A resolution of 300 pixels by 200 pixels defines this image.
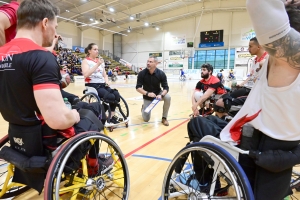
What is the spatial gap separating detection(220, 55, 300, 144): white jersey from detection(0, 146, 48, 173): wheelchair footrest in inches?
36.2

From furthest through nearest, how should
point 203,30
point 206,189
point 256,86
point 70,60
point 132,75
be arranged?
point 132,75
point 203,30
point 70,60
point 206,189
point 256,86

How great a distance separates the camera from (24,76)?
877 millimetres

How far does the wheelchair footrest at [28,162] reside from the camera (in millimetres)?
918

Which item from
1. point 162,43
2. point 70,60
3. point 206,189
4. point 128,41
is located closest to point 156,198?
point 206,189

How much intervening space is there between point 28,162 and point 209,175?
98 cm

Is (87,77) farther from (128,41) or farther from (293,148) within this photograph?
(128,41)

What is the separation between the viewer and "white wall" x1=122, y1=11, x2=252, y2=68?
16922 millimetres

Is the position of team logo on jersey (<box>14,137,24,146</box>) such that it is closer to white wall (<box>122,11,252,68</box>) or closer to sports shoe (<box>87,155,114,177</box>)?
sports shoe (<box>87,155,114,177</box>)

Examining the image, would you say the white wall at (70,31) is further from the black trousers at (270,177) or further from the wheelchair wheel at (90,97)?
the black trousers at (270,177)

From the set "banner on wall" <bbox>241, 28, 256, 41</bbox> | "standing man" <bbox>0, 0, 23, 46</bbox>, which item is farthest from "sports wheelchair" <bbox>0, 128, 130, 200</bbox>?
"banner on wall" <bbox>241, 28, 256, 41</bbox>

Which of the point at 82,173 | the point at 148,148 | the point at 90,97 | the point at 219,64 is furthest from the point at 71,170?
the point at 219,64

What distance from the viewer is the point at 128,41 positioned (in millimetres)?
22781

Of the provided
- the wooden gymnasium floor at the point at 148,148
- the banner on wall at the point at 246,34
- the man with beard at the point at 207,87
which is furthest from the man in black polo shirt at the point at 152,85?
the banner on wall at the point at 246,34

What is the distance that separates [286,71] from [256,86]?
5.3 inches
